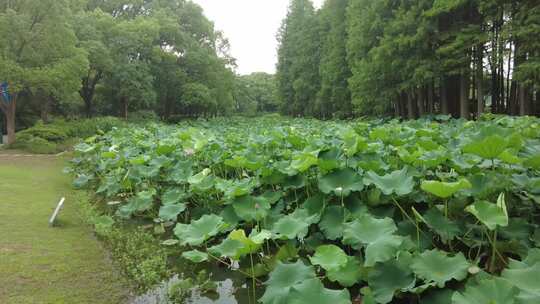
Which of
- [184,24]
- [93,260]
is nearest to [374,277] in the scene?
[93,260]

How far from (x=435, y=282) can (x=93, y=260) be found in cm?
289

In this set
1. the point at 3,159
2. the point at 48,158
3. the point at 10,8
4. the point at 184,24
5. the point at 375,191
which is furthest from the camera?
the point at 184,24

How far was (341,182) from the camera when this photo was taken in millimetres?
3076

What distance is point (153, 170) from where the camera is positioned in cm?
509

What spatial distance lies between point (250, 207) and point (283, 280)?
0.99 m

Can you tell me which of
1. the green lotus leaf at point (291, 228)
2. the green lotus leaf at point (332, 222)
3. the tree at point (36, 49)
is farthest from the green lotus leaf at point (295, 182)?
the tree at point (36, 49)

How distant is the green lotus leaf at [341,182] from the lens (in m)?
2.97

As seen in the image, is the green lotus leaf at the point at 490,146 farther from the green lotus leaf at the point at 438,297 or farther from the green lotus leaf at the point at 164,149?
the green lotus leaf at the point at 164,149

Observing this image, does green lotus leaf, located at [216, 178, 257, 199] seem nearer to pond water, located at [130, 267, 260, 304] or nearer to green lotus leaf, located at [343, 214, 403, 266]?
pond water, located at [130, 267, 260, 304]

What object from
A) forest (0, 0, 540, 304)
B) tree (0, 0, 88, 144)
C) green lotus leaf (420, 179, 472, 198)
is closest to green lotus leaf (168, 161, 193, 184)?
forest (0, 0, 540, 304)

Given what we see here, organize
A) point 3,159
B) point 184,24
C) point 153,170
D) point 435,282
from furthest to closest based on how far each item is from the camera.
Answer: point 184,24 < point 3,159 < point 153,170 < point 435,282

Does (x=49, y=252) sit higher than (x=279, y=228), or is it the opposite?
(x=279, y=228)

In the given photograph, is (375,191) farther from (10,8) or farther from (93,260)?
(10,8)

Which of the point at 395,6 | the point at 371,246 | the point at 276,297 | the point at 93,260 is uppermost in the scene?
the point at 395,6
